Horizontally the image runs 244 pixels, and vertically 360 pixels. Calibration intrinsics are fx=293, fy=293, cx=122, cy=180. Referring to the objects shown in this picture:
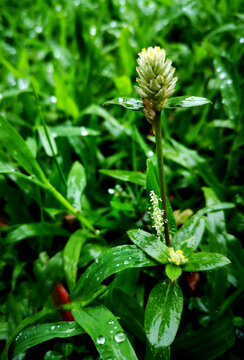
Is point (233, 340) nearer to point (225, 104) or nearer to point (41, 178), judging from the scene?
point (41, 178)

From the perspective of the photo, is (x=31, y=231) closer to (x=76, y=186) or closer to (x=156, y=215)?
(x=76, y=186)

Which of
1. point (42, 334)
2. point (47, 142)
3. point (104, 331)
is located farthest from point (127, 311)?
point (47, 142)

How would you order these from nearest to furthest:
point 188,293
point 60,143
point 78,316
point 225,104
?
1. point 78,316
2. point 188,293
3. point 225,104
4. point 60,143

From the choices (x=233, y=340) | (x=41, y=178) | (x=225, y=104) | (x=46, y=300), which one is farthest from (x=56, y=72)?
(x=233, y=340)

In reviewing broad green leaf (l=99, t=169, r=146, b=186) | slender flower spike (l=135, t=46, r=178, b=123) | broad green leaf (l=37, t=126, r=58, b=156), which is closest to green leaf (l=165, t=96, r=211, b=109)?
slender flower spike (l=135, t=46, r=178, b=123)

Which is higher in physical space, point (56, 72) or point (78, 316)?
point (56, 72)

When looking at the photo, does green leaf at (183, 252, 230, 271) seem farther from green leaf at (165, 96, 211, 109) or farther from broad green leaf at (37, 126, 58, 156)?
broad green leaf at (37, 126, 58, 156)
